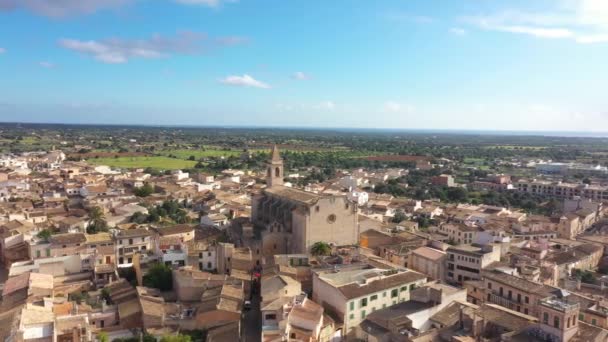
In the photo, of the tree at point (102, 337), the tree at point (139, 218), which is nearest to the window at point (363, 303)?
the tree at point (102, 337)

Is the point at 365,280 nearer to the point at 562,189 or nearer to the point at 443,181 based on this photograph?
the point at 562,189

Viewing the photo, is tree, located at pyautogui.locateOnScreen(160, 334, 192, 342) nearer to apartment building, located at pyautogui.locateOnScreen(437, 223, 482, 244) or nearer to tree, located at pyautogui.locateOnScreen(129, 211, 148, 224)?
tree, located at pyautogui.locateOnScreen(129, 211, 148, 224)

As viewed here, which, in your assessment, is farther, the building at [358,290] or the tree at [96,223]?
the tree at [96,223]

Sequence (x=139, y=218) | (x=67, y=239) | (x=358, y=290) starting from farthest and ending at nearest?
(x=139, y=218) < (x=67, y=239) < (x=358, y=290)

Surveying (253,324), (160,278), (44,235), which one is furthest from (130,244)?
(253,324)

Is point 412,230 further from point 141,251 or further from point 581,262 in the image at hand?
point 141,251

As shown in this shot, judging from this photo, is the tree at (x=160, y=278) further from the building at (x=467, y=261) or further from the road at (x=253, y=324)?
the building at (x=467, y=261)

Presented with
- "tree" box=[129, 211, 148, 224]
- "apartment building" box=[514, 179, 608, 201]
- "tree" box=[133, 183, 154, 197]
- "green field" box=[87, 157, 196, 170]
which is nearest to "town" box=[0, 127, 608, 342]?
"tree" box=[129, 211, 148, 224]
